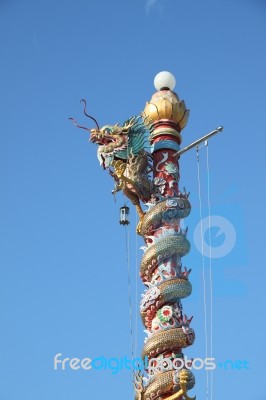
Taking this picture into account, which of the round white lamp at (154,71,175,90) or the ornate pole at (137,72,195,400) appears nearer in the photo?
the ornate pole at (137,72,195,400)

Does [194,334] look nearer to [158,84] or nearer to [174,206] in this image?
[174,206]

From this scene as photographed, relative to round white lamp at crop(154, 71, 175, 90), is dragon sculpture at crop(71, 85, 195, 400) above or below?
below

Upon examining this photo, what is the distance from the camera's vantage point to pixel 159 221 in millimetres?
12422

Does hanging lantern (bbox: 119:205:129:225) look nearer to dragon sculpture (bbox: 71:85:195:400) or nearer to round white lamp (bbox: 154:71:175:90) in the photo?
dragon sculpture (bbox: 71:85:195:400)

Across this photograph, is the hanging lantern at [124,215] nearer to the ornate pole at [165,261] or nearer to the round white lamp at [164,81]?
the ornate pole at [165,261]

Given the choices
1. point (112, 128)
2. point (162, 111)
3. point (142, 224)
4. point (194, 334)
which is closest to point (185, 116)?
point (162, 111)

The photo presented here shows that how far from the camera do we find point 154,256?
1212 centimetres

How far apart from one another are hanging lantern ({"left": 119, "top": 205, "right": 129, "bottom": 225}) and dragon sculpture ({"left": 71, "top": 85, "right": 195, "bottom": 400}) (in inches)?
9.0

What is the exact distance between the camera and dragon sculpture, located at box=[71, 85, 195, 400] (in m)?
11.4

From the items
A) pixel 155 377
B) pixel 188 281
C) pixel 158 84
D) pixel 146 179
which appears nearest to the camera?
pixel 155 377

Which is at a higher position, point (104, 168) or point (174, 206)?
point (104, 168)

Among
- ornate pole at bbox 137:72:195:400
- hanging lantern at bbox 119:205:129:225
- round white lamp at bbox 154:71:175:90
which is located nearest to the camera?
ornate pole at bbox 137:72:195:400

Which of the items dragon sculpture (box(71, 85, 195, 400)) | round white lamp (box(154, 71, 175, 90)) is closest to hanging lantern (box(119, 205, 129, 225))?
dragon sculpture (box(71, 85, 195, 400))

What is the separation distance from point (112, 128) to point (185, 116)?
1407mm
